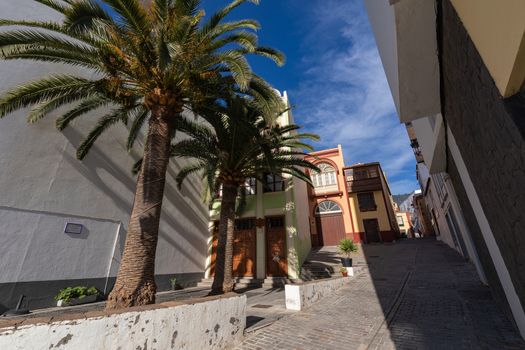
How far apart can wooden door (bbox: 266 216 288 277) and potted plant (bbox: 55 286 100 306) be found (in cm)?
782

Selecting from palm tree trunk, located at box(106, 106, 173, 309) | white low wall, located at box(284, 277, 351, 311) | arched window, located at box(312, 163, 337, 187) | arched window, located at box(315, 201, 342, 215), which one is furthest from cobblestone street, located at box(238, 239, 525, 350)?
arched window, located at box(312, 163, 337, 187)

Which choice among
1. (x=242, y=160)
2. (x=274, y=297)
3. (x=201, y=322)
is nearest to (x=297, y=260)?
(x=274, y=297)

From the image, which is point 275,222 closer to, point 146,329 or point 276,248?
point 276,248

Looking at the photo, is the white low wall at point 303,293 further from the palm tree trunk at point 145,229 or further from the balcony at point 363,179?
the balcony at point 363,179

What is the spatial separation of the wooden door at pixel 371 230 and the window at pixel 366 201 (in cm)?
114

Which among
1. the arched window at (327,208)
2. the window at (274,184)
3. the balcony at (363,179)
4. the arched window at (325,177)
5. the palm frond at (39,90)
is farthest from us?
the balcony at (363,179)

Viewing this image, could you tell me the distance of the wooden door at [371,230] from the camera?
2105 centimetres

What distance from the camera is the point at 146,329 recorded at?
296 cm

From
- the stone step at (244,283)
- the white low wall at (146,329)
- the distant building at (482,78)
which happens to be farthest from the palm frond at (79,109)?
the stone step at (244,283)

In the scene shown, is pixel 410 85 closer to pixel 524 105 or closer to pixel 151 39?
pixel 524 105

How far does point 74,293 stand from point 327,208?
18.8 metres

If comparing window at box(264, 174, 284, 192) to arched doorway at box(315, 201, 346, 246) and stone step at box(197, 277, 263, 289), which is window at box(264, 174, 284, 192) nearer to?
stone step at box(197, 277, 263, 289)

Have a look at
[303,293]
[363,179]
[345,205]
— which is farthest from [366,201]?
[303,293]

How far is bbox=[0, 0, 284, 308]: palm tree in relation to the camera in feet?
15.9
